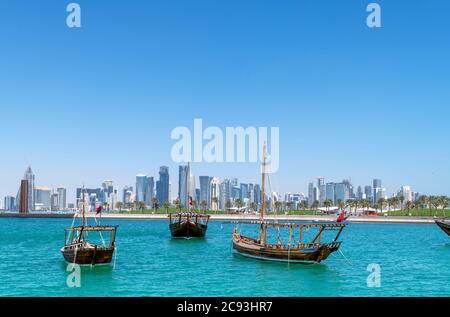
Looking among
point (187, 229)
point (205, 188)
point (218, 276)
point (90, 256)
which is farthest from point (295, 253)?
point (205, 188)

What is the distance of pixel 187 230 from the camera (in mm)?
77938

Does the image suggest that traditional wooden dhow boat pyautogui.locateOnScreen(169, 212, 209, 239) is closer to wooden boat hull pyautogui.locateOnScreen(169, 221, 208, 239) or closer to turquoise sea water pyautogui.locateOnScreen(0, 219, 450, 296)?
wooden boat hull pyautogui.locateOnScreen(169, 221, 208, 239)

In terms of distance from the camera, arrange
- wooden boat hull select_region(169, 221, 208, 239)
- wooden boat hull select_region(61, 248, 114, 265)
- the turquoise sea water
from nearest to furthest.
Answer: the turquoise sea water
wooden boat hull select_region(61, 248, 114, 265)
wooden boat hull select_region(169, 221, 208, 239)

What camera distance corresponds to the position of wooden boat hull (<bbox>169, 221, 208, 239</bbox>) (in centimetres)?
7731

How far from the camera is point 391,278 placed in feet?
119

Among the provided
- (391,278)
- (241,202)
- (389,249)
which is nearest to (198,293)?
(391,278)

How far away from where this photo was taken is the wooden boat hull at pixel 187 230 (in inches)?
3044

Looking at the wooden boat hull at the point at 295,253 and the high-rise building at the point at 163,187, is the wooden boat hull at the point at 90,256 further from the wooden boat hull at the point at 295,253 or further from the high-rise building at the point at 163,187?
the high-rise building at the point at 163,187

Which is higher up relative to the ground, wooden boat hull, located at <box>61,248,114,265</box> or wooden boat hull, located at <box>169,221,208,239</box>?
wooden boat hull, located at <box>61,248,114,265</box>

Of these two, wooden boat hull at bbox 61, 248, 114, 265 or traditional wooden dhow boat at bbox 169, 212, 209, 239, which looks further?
traditional wooden dhow boat at bbox 169, 212, 209, 239

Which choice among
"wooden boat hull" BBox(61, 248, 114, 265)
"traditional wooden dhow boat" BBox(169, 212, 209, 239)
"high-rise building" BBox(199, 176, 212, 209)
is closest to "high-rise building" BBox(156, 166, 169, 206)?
"high-rise building" BBox(199, 176, 212, 209)

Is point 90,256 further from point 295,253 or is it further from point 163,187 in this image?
point 163,187
